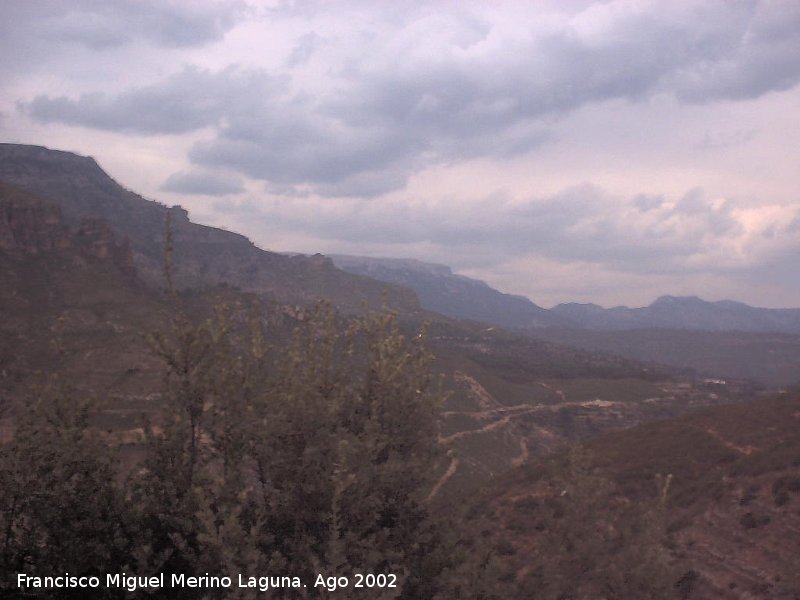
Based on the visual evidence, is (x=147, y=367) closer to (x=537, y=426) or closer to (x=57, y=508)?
(x=537, y=426)

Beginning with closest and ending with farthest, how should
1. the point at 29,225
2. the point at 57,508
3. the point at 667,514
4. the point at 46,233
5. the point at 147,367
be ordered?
the point at 57,508
the point at 667,514
the point at 147,367
the point at 29,225
the point at 46,233

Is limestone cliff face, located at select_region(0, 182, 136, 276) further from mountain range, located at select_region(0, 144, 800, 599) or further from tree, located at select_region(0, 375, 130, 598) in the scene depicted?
tree, located at select_region(0, 375, 130, 598)

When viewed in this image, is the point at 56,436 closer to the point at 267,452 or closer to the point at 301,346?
the point at 267,452

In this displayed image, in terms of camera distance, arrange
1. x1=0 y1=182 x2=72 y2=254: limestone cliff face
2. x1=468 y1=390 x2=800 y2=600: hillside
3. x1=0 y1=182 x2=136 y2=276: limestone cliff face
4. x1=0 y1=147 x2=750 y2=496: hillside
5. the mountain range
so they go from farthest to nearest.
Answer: x1=0 y1=182 x2=136 y2=276: limestone cliff face < x1=0 y1=182 x2=72 y2=254: limestone cliff face < x1=0 y1=147 x2=750 y2=496: hillside < the mountain range < x1=468 y1=390 x2=800 y2=600: hillside

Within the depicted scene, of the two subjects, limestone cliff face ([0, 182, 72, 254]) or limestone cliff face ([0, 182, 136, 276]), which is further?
limestone cliff face ([0, 182, 136, 276])

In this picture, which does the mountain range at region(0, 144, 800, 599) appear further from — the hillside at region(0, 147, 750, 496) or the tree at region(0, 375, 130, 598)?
the tree at region(0, 375, 130, 598)

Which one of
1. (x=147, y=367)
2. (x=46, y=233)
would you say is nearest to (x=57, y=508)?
(x=147, y=367)

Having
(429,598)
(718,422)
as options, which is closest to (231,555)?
(429,598)

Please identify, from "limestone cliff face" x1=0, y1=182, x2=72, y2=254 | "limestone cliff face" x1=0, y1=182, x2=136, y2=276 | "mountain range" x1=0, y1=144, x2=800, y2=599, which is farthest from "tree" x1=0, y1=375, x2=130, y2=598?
"limestone cliff face" x1=0, y1=182, x2=72, y2=254

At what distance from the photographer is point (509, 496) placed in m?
27.7

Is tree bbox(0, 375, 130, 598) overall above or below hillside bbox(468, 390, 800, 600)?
above

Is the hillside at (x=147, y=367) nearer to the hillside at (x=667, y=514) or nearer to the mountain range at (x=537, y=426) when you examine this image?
the mountain range at (x=537, y=426)

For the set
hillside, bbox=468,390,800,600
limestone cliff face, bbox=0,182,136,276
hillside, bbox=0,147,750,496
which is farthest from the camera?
limestone cliff face, bbox=0,182,136,276

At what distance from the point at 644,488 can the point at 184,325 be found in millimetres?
22120
